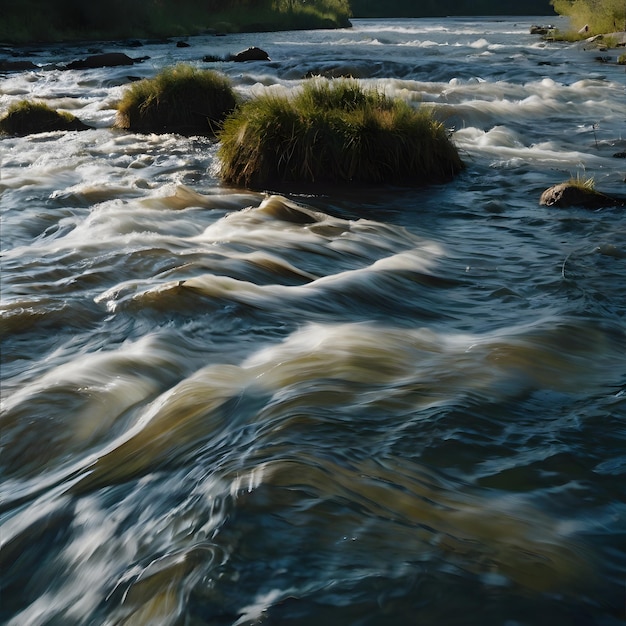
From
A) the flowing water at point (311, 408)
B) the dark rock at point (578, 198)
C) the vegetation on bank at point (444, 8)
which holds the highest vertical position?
the flowing water at point (311, 408)

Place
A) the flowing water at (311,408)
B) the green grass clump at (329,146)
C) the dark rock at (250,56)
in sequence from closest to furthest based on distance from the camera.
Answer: the flowing water at (311,408), the green grass clump at (329,146), the dark rock at (250,56)

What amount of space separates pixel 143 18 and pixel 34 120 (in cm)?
3645

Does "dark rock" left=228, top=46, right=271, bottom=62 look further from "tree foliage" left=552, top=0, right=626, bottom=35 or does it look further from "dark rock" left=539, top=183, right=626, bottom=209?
"dark rock" left=539, top=183, right=626, bottom=209

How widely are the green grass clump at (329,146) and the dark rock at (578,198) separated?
1.61 metres

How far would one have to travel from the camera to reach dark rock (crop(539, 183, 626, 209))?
24.8 ft

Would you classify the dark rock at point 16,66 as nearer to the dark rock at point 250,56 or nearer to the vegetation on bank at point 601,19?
the dark rock at point 250,56

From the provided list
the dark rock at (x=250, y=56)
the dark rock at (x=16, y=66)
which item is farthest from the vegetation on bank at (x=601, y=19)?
the dark rock at (x=16, y=66)

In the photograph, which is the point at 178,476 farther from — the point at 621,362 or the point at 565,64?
the point at 565,64

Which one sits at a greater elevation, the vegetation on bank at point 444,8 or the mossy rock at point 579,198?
the mossy rock at point 579,198

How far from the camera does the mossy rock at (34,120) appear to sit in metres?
12.4

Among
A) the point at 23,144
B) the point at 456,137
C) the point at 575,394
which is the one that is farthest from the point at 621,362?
the point at 23,144

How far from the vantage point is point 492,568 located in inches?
93.9

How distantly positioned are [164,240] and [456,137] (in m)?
6.23

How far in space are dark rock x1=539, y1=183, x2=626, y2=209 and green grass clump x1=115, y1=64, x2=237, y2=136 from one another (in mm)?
6256
